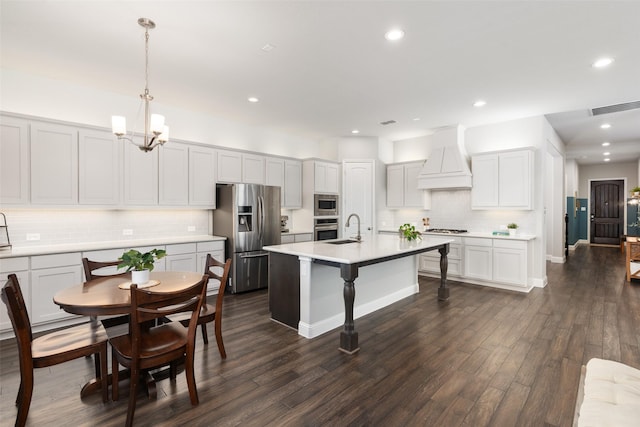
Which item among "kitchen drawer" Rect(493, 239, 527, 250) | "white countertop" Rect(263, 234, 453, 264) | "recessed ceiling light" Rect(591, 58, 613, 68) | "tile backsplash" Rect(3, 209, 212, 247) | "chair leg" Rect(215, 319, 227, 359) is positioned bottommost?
"chair leg" Rect(215, 319, 227, 359)

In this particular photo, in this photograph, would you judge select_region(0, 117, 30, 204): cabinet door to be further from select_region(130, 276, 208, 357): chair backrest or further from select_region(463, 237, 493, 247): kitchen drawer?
select_region(463, 237, 493, 247): kitchen drawer

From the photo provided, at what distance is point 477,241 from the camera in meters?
5.68

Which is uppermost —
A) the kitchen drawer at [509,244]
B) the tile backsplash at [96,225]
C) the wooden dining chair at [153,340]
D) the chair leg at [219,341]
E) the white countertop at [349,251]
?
the tile backsplash at [96,225]

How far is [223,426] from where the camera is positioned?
2.01 meters

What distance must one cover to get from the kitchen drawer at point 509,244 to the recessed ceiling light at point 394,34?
159 inches

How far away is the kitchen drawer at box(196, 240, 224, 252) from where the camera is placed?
478 cm

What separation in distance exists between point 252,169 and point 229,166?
0.45 metres

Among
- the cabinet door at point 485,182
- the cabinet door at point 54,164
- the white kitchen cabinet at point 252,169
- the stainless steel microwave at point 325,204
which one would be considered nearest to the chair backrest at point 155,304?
the cabinet door at point 54,164

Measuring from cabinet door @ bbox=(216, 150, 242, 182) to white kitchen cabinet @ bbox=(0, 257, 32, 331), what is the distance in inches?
104

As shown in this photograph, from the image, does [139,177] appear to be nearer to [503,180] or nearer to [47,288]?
[47,288]

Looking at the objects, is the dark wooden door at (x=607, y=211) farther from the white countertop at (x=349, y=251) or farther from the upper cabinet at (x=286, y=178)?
the upper cabinet at (x=286, y=178)

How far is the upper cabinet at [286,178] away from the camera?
602cm

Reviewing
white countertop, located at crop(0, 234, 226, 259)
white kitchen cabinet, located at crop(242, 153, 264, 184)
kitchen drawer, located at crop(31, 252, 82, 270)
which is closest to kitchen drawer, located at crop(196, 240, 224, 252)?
white countertop, located at crop(0, 234, 226, 259)

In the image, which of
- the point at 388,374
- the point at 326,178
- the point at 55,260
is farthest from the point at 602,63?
the point at 55,260
